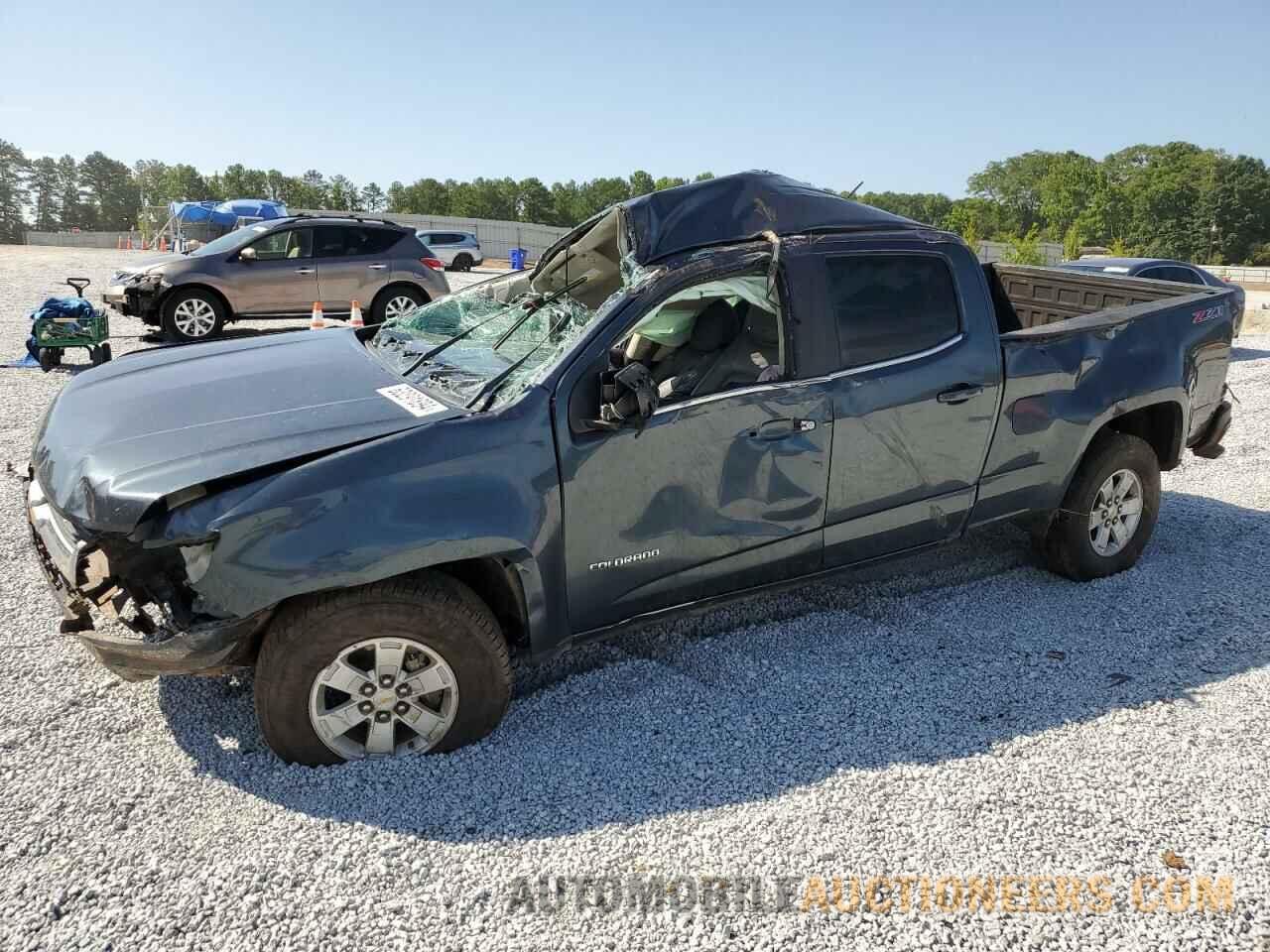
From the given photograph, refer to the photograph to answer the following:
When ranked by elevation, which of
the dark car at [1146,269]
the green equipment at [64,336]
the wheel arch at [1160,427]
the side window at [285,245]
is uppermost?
the side window at [285,245]

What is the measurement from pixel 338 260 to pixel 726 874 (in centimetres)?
1130

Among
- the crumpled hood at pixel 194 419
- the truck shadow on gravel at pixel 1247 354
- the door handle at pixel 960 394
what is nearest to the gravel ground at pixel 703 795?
the door handle at pixel 960 394

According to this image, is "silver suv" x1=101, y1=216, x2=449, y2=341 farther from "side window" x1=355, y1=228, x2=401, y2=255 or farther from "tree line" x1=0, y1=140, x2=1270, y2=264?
"tree line" x1=0, y1=140, x2=1270, y2=264

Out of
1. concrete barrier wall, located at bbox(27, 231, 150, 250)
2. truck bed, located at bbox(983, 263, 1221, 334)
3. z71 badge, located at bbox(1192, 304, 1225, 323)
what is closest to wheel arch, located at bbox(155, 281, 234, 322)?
truck bed, located at bbox(983, 263, 1221, 334)

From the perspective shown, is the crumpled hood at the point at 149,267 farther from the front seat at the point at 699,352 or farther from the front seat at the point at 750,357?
the front seat at the point at 750,357

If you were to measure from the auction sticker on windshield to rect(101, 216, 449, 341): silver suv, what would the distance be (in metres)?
8.71

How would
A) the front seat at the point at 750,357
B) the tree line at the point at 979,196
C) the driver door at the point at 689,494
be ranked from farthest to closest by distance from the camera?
the tree line at the point at 979,196 → the front seat at the point at 750,357 → the driver door at the point at 689,494

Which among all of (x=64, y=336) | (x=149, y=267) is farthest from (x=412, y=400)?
(x=149, y=267)

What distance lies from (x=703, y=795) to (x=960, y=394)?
6.86ft

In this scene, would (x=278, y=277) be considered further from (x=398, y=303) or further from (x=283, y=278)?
(x=398, y=303)

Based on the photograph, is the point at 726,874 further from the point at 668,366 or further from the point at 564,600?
the point at 668,366

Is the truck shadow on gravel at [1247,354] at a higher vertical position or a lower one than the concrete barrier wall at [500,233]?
lower

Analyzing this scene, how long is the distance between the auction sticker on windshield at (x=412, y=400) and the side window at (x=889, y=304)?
1650mm

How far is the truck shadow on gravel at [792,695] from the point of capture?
3191 mm
